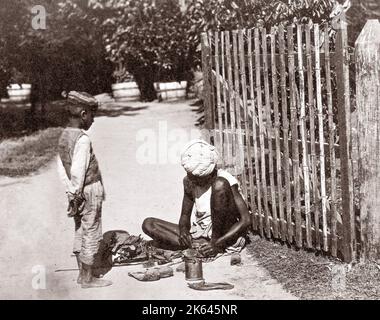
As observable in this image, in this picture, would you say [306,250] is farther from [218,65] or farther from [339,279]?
[218,65]

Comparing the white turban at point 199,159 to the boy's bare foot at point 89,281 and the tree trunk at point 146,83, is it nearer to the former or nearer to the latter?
the boy's bare foot at point 89,281

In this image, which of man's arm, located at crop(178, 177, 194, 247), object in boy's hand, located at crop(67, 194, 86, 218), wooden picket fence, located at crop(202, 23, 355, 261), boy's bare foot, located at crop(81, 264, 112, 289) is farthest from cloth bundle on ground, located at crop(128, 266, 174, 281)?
wooden picket fence, located at crop(202, 23, 355, 261)

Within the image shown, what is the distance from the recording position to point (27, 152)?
1208 cm

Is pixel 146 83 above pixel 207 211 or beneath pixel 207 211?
above

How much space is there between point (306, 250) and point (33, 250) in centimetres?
277

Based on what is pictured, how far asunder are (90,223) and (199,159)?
1.12 metres

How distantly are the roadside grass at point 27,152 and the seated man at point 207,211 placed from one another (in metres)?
5.05

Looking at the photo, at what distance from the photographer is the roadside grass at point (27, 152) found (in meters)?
10.6

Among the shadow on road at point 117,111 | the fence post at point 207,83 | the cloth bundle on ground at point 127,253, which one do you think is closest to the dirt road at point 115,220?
the cloth bundle on ground at point 127,253

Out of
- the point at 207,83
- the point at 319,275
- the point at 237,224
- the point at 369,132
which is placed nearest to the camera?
the point at 369,132

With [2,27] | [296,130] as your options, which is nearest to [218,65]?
[296,130]

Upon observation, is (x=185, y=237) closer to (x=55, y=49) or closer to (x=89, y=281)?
(x=89, y=281)

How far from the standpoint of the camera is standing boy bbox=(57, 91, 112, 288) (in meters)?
5.11

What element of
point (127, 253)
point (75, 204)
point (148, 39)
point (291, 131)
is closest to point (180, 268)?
point (127, 253)
